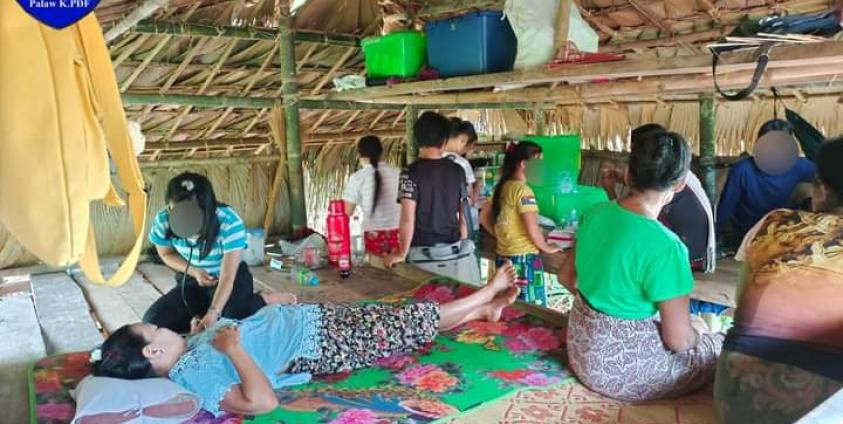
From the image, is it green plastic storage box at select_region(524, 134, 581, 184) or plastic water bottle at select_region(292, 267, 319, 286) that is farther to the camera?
green plastic storage box at select_region(524, 134, 581, 184)

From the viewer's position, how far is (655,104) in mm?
7090

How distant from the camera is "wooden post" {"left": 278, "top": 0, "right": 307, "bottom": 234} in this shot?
15.4 feet

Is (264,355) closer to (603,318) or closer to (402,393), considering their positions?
(402,393)

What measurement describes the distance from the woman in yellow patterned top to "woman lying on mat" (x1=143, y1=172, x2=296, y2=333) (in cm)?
142

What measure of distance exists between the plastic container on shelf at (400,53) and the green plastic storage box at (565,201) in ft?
4.97

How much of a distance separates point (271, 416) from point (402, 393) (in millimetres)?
479

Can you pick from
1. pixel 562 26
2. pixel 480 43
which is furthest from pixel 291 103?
pixel 562 26

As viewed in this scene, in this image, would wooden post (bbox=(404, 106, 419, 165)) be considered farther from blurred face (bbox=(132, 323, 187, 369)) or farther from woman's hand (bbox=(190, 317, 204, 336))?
blurred face (bbox=(132, 323, 187, 369))

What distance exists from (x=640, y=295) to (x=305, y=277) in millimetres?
2343

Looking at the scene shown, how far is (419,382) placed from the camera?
243 centimetres

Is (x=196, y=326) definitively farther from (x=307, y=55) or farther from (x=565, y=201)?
(x=307, y=55)

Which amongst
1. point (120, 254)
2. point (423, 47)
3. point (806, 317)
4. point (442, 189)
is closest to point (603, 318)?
point (806, 317)

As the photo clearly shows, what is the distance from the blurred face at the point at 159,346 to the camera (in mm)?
2189


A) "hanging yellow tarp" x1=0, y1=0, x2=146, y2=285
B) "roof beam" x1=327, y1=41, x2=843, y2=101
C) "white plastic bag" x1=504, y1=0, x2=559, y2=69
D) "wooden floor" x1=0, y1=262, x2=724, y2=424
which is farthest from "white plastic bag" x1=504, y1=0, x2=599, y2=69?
"hanging yellow tarp" x1=0, y1=0, x2=146, y2=285
